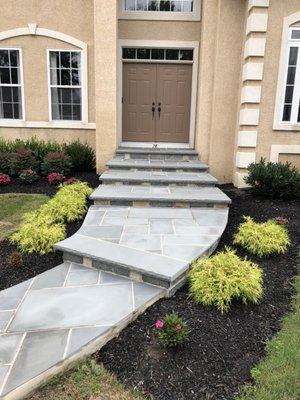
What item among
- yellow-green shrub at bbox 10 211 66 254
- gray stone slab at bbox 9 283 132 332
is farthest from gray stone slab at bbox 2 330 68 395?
yellow-green shrub at bbox 10 211 66 254

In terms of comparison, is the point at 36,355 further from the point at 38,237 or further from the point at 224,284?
the point at 38,237

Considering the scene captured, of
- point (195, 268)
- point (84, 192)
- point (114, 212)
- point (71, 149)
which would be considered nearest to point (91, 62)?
point (71, 149)

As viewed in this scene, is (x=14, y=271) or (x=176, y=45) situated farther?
(x=176, y=45)

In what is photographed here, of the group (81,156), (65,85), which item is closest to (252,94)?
(81,156)

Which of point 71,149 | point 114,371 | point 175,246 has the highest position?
point 71,149

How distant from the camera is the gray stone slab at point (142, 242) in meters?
4.46

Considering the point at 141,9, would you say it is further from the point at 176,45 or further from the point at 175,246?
the point at 175,246

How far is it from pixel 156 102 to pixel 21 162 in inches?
160

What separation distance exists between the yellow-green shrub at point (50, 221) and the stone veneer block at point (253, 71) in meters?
4.34

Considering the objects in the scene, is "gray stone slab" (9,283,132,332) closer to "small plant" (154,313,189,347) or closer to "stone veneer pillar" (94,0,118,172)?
"small plant" (154,313,189,347)

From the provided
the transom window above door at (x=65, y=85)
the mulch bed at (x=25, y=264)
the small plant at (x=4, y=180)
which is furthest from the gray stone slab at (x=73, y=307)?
the transom window above door at (x=65, y=85)

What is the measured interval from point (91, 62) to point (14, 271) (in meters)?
6.91

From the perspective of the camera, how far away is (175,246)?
4.52 m

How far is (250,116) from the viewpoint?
7.84 metres
